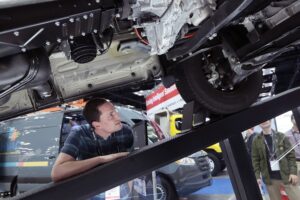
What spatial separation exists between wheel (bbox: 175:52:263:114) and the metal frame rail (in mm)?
80

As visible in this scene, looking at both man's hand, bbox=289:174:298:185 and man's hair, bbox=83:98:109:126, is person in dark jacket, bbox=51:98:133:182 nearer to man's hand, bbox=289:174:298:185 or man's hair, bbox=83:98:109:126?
man's hair, bbox=83:98:109:126

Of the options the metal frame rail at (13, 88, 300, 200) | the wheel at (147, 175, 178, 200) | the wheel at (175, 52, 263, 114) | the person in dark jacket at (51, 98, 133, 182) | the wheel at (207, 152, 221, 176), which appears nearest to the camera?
the metal frame rail at (13, 88, 300, 200)

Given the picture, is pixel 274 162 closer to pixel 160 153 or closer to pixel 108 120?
pixel 160 153

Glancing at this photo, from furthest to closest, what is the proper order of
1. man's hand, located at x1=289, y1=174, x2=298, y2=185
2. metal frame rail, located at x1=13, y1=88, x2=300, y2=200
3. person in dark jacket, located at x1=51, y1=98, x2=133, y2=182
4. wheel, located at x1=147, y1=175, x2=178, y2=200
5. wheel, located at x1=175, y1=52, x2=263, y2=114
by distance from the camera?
wheel, located at x1=147, y1=175, x2=178, y2=200 < man's hand, located at x1=289, y1=174, x2=298, y2=185 < wheel, located at x1=175, y1=52, x2=263, y2=114 < person in dark jacket, located at x1=51, y1=98, x2=133, y2=182 < metal frame rail, located at x1=13, y1=88, x2=300, y2=200

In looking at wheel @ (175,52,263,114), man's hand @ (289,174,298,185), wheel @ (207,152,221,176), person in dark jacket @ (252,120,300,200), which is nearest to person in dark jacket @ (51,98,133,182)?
wheel @ (175,52,263,114)

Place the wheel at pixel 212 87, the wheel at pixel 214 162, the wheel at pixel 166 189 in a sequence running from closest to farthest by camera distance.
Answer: the wheel at pixel 212 87
the wheel at pixel 166 189
the wheel at pixel 214 162

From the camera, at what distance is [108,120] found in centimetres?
222

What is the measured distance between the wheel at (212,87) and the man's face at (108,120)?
0.49m

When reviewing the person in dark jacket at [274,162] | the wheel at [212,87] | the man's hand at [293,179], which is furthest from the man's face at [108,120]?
the man's hand at [293,179]

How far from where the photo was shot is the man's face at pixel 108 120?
7.27 feet

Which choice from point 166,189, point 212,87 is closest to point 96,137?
point 212,87

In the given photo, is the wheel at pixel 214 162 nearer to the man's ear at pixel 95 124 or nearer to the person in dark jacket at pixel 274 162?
the person in dark jacket at pixel 274 162

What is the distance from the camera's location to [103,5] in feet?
4.25

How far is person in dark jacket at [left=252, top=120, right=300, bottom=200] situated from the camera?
12.1 ft
